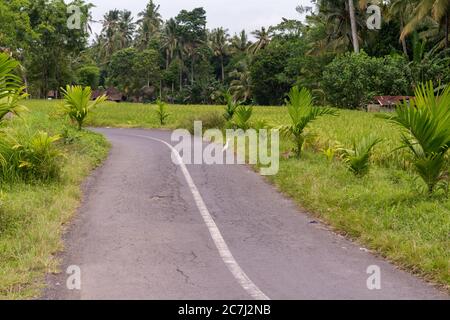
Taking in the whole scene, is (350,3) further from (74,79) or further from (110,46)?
(110,46)

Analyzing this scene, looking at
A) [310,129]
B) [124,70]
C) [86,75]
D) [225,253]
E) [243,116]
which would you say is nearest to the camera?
[225,253]

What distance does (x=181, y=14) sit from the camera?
8312cm

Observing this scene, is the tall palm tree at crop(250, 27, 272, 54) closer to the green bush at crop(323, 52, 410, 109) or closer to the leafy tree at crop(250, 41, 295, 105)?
the leafy tree at crop(250, 41, 295, 105)

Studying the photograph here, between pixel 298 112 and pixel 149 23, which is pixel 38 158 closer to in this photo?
pixel 298 112

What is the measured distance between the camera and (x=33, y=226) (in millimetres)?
8062

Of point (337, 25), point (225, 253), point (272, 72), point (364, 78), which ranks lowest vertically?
point (225, 253)

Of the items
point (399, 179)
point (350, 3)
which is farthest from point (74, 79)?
point (399, 179)

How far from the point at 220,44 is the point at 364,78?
47617 millimetres

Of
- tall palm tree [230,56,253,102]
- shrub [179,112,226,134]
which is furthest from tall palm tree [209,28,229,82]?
shrub [179,112,226,134]

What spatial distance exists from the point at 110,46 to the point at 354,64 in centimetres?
6219

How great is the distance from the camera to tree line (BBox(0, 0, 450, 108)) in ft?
142

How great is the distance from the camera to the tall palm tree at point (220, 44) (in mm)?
A: 86500

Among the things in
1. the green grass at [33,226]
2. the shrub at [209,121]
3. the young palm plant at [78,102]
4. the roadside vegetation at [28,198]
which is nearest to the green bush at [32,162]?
the roadside vegetation at [28,198]

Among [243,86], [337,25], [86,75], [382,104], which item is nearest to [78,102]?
[382,104]
